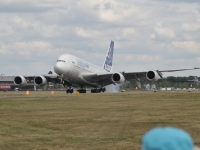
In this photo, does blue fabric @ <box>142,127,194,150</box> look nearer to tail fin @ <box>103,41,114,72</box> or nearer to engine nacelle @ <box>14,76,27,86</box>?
engine nacelle @ <box>14,76,27,86</box>

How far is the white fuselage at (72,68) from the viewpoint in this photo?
65250mm

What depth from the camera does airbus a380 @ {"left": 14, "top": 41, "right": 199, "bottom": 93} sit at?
66312 millimetres

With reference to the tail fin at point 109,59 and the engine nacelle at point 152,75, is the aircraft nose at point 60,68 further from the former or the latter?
the tail fin at point 109,59

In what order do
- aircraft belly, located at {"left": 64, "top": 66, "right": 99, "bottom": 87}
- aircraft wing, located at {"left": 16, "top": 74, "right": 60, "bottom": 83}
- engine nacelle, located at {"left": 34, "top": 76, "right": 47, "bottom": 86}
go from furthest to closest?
aircraft wing, located at {"left": 16, "top": 74, "right": 60, "bottom": 83} < engine nacelle, located at {"left": 34, "top": 76, "right": 47, "bottom": 86} < aircraft belly, located at {"left": 64, "top": 66, "right": 99, "bottom": 87}

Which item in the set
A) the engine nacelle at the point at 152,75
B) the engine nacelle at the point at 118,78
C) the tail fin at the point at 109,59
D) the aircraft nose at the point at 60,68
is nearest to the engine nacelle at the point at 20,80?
the aircraft nose at the point at 60,68

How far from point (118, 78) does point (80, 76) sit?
5.12 m

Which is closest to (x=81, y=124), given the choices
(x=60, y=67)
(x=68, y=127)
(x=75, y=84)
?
(x=68, y=127)

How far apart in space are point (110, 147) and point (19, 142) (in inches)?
110

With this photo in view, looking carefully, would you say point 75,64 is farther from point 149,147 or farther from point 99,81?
point 149,147

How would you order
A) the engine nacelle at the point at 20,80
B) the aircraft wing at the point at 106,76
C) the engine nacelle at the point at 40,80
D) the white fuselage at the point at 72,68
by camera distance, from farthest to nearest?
the engine nacelle at the point at 20,80 < the engine nacelle at the point at 40,80 < the aircraft wing at the point at 106,76 < the white fuselage at the point at 72,68

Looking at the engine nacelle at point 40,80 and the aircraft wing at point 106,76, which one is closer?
the aircraft wing at point 106,76

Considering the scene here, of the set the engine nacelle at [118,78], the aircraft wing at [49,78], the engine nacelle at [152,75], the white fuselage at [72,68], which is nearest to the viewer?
the white fuselage at [72,68]

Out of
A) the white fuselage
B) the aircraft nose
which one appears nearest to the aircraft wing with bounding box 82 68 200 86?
the white fuselage

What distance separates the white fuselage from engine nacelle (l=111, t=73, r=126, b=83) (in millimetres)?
3556
